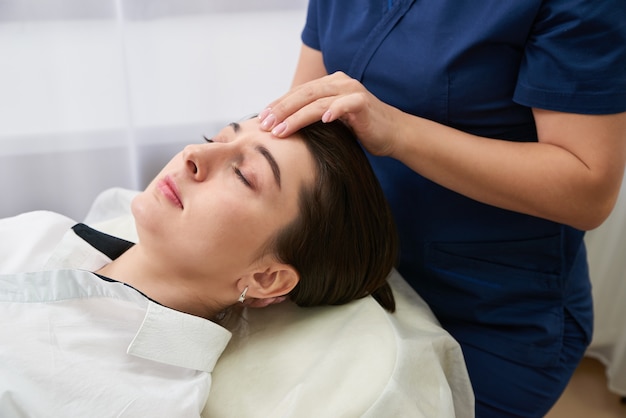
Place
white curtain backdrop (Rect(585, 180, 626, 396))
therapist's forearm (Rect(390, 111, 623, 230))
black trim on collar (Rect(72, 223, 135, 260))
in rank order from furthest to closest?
white curtain backdrop (Rect(585, 180, 626, 396)) → black trim on collar (Rect(72, 223, 135, 260)) → therapist's forearm (Rect(390, 111, 623, 230))

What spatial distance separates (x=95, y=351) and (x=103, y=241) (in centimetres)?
30

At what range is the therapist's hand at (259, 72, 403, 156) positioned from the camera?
981 millimetres

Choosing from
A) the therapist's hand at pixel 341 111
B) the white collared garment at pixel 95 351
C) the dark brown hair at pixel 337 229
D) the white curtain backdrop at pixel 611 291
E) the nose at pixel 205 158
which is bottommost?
→ the white curtain backdrop at pixel 611 291

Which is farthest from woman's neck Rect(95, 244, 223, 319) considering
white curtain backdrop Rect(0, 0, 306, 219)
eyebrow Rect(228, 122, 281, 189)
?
white curtain backdrop Rect(0, 0, 306, 219)

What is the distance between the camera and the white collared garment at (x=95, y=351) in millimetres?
898

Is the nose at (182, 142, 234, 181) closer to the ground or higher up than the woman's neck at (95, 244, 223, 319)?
higher up

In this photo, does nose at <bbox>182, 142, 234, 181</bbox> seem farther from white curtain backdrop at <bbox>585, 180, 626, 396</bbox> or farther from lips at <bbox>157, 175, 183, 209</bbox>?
white curtain backdrop at <bbox>585, 180, 626, 396</bbox>

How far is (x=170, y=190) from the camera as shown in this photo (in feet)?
3.48

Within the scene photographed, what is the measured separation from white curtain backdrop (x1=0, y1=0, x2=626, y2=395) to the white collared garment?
65 cm

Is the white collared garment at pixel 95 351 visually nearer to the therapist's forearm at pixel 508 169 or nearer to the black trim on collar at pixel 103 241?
the black trim on collar at pixel 103 241

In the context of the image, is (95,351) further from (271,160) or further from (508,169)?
(508,169)

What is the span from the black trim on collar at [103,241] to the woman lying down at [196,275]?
5 centimetres

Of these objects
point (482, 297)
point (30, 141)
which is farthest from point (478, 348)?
point (30, 141)

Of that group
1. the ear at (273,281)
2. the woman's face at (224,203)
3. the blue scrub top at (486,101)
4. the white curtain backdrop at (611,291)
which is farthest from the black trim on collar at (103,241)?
the white curtain backdrop at (611,291)
